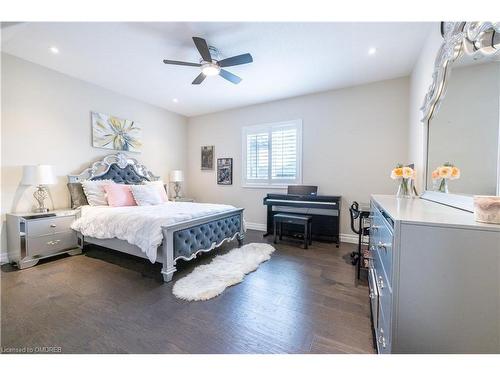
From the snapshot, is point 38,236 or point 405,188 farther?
point 38,236

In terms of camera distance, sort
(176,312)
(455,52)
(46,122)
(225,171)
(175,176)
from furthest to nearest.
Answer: (225,171), (175,176), (46,122), (176,312), (455,52)

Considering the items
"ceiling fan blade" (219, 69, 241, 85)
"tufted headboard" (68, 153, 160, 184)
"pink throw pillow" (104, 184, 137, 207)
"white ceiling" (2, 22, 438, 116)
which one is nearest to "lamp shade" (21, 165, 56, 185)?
"tufted headboard" (68, 153, 160, 184)

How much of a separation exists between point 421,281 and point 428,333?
8.3 inches

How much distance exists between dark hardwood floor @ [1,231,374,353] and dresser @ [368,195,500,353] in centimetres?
74

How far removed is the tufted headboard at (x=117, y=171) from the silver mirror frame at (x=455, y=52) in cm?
460

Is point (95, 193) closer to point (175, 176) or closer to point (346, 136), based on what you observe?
point (175, 176)

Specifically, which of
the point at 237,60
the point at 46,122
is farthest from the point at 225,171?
the point at 46,122

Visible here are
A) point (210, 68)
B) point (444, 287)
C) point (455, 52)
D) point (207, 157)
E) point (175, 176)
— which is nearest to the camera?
point (444, 287)

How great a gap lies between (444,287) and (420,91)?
2.76 m

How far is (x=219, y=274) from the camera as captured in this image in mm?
2377

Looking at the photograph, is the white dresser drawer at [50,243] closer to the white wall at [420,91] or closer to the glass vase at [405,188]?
the glass vase at [405,188]

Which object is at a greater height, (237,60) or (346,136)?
(237,60)

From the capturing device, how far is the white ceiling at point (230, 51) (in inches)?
86.5
